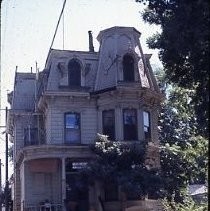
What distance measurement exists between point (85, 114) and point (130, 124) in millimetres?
2822

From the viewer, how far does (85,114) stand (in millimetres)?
29984

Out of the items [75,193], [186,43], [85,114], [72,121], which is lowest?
[75,193]

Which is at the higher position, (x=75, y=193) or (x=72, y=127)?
(x=72, y=127)

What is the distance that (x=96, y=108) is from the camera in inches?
1189

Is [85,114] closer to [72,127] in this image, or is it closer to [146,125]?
[72,127]

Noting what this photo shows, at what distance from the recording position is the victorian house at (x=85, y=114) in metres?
27.9

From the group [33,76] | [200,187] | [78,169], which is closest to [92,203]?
[78,169]

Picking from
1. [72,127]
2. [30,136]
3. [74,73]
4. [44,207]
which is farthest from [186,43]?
[30,136]

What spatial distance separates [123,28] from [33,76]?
7671 millimetres

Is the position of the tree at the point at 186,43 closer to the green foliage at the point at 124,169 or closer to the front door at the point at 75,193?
the green foliage at the point at 124,169

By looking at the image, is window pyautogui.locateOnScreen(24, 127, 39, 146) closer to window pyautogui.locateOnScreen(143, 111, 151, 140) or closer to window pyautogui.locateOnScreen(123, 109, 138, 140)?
window pyautogui.locateOnScreen(123, 109, 138, 140)

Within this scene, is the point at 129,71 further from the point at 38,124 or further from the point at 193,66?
the point at 193,66

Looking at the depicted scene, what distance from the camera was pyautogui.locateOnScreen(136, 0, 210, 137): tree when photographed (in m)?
16.4

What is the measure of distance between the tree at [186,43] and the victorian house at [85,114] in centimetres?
1001
